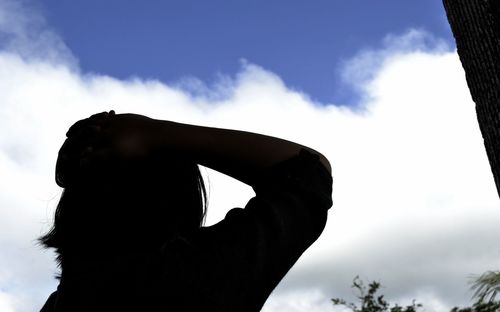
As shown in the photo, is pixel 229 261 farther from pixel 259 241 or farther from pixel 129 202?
pixel 129 202

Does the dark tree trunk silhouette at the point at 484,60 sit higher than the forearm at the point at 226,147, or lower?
higher

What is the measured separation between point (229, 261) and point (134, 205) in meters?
0.35

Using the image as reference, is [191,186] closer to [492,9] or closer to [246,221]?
[246,221]

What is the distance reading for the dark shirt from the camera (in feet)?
4.13

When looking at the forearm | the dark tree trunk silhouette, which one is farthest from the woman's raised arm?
the dark tree trunk silhouette

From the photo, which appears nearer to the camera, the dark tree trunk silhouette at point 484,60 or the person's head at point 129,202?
the person's head at point 129,202

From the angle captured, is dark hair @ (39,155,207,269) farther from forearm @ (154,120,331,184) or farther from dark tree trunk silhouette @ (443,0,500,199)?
dark tree trunk silhouette @ (443,0,500,199)

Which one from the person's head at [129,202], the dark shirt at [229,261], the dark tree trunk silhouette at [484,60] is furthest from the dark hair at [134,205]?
the dark tree trunk silhouette at [484,60]

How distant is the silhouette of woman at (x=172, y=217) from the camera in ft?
4.17

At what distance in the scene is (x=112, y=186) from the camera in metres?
1.51

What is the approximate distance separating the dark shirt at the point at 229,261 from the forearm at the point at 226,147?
7 centimetres

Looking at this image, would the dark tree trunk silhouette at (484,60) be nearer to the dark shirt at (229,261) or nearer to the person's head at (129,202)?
the dark shirt at (229,261)

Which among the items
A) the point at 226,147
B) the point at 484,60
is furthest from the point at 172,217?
the point at 484,60

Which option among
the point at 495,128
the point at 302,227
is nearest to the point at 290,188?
the point at 302,227
